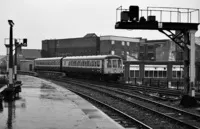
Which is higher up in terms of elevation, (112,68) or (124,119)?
(112,68)

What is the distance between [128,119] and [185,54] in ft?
22.5

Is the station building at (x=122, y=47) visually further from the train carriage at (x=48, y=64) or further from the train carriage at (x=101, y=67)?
the train carriage at (x=101, y=67)

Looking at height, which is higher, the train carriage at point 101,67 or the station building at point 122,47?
the station building at point 122,47

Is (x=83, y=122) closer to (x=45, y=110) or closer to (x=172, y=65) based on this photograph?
(x=45, y=110)

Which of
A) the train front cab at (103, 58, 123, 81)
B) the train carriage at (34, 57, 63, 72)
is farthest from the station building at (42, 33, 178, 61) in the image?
the train front cab at (103, 58, 123, 81)

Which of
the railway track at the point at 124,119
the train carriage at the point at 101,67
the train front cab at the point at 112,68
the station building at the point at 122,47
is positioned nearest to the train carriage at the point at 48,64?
the train carriage at the point at 101,67

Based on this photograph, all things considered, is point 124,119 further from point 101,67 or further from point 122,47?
point 122,47

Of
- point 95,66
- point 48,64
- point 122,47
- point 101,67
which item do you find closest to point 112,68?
point 101,67

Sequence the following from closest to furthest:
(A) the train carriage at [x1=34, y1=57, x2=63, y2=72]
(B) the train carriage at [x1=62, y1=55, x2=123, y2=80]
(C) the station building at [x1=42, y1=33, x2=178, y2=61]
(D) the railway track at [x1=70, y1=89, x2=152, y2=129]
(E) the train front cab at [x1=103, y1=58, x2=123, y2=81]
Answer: (D) the railway track at [x1=70, y1=89, x2=152, y2=129], (E) the train front cab at [x1=103, y1=58, x2=123, y2=81], (B) the train carriage at [x1=62, y1=55, x2=123, y2=80], (A) the train carriage at [x1=34, y1=57, x2=63, y2=72], (C) the station building at [x1=42, y1=33, x2=178, y2=61]

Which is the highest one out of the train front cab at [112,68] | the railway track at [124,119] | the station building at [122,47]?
the station building at [122,47]

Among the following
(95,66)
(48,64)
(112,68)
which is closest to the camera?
(112,68)

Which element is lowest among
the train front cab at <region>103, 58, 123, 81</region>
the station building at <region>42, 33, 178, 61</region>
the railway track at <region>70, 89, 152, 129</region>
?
the railway track at <region>70, 89, 152, 129</region>

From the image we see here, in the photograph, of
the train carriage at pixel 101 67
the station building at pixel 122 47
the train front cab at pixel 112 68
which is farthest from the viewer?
the station building at pixel 122 47

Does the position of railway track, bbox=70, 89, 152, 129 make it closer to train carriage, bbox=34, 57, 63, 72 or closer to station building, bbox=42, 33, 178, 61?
train carriage, bbox=34, 57, 63, 72
